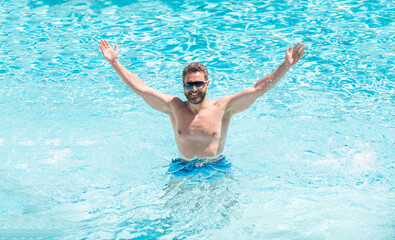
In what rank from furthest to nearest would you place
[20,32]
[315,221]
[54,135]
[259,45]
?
[20,32] < [259,45] < [54,135] < [315,221]

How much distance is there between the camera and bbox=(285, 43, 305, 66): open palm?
11.9 feet

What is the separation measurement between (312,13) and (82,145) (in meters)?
5.27

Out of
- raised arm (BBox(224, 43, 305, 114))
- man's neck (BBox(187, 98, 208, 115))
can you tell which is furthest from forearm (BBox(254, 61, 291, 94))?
man's neck (BBox(187, 98, 208, 115))

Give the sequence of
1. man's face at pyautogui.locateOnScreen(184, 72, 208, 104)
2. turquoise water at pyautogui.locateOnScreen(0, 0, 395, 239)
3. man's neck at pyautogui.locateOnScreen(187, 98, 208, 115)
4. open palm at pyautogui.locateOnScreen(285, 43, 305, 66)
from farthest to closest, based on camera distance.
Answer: man's neck at pyautogui.locateOnScreen(187, 98, 208, 115) < turquoise water at pyautogui.locateOnScreen(0, 0, 395, 239) < man's face at pyautogui.locateOnScreen(184, 72, 208, 104) < open palm at pyautogui.locateOnScreen(285, 43, 305, 66)

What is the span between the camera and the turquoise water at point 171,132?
Answer: 3879 mm

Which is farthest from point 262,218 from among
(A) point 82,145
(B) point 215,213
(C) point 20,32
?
(C) point 20,32

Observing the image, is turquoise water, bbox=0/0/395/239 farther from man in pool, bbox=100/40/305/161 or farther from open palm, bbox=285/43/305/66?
open palm, bbox=285/43/305/66

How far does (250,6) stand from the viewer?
360 inches

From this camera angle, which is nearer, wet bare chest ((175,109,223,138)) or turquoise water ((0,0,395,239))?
turquoise water ((0,0,395,239))

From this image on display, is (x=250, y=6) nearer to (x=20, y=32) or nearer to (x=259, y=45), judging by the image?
(x=259, y=45)

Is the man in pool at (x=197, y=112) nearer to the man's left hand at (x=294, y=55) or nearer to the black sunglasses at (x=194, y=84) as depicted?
Answer: the black sunglasses at (x=194, y=84)

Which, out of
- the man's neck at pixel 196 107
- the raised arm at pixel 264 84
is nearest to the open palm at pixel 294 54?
the raised arm at pixel 264 84

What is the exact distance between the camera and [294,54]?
3637 millimetres

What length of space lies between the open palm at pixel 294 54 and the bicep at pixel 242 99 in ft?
1.15
